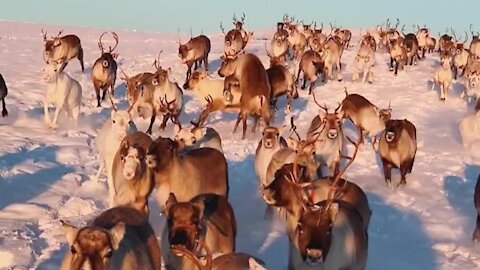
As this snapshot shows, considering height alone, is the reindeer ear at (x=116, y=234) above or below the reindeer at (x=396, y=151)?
above

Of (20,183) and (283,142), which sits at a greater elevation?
(283,142)

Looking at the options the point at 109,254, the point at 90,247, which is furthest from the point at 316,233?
the point at 90,247

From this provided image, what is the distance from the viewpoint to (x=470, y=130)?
650 inches

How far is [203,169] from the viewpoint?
8578 millimetres

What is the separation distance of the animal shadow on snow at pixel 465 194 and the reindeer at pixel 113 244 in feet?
17.7

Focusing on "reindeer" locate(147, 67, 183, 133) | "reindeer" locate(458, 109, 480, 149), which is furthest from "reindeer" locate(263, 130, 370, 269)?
"reindeer" locate(458, 109, 480, 149)

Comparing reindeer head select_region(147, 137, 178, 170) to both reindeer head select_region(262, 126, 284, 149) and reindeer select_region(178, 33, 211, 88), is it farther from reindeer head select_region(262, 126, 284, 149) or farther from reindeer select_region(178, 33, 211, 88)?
reindeer select_region(178, 33, 211, 88)

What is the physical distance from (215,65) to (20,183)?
60.1 ft

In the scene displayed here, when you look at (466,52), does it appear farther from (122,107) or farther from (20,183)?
(20,183)

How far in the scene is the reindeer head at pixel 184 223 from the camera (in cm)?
553

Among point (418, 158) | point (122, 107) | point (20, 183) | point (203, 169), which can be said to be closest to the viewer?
point (203, 169)

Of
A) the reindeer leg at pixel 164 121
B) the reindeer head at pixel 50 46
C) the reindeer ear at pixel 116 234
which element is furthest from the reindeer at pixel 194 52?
the reindeer ear at pixel 116 234

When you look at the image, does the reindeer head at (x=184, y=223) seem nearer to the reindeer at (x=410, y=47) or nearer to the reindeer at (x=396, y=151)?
the reindeer at (x=396, y=151)

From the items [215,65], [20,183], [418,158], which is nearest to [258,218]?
[20,183]
